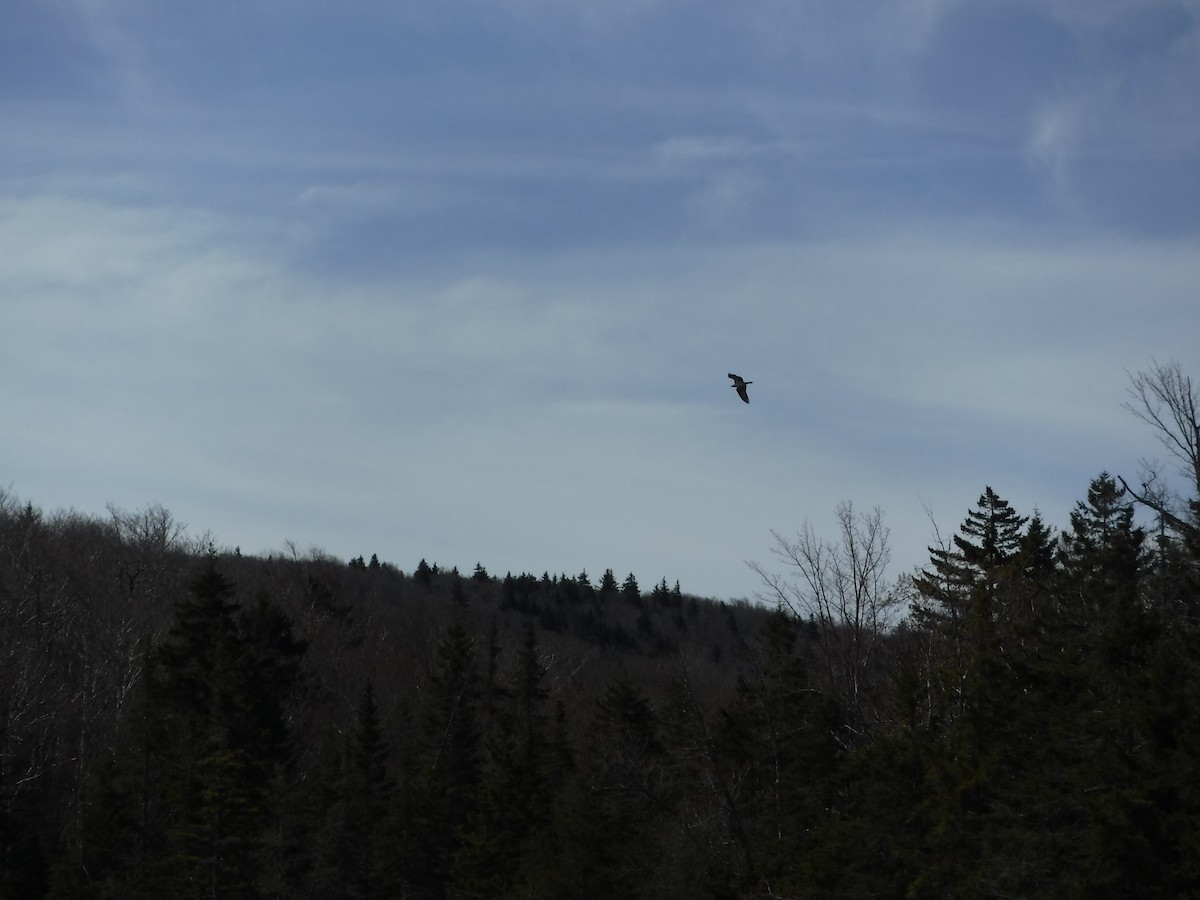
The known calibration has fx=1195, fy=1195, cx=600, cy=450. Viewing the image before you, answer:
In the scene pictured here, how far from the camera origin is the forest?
29.6 meters

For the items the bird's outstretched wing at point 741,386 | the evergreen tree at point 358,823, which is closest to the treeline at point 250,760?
the evergreen tree at point 358,823

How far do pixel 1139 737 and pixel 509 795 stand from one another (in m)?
33.0

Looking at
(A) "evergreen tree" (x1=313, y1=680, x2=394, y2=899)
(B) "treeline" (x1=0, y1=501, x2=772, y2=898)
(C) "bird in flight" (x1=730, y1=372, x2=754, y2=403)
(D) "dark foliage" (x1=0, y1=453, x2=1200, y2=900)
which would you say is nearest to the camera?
(C) "bird in flight" (x1=730, y1=372, x2=754, y2=403)

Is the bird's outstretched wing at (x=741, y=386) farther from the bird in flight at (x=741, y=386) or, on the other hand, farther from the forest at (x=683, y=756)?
the forest at (x=683, y=756)

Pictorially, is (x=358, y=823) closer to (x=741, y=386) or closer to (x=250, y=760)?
(x=250, y=760)

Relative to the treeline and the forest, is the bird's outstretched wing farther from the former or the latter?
the treeline

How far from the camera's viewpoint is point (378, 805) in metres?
57.4

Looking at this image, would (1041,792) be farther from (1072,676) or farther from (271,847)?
(271,847)

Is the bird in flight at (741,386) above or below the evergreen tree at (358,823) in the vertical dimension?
above

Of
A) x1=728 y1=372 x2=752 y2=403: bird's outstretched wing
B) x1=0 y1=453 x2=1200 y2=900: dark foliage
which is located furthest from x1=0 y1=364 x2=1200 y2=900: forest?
x1=728 y1=372 x2=752 y2=403: bird's outstretched wing

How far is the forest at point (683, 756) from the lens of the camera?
2964cm

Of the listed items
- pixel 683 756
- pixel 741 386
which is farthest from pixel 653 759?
pixel 741 386

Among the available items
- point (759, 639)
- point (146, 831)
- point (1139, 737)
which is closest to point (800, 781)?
point (759, 639)

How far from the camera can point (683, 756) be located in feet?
151
